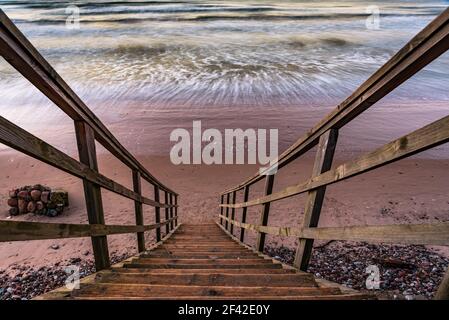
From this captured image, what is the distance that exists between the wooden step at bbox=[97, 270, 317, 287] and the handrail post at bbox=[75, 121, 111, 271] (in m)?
0.20

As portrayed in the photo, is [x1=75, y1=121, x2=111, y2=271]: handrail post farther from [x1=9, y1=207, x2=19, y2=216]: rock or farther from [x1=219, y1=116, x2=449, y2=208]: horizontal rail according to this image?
[x1=9, y1=207, x2=19, y2=216]: rock

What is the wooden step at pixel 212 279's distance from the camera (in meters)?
2.19

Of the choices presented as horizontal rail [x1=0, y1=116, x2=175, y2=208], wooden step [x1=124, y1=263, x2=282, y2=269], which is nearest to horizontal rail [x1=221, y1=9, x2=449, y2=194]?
wooden step [x1=124, y1=263, x2=282, y2=269]

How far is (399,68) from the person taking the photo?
140 centimetres

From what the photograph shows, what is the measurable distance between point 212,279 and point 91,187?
1.12 meters

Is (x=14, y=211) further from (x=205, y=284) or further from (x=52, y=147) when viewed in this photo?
(x=52, y=147)

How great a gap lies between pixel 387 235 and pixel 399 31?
1625 inches

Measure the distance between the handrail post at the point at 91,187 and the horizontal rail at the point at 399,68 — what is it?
1.66m

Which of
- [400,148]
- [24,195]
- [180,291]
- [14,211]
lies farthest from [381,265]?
[14,211]

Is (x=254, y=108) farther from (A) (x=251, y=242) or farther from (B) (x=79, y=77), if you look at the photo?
(B) (x=79, y=77)

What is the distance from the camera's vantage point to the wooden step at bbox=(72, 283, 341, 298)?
5.87 feet

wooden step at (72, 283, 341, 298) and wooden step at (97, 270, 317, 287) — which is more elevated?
wooden step at (72, 283, 341, 298)

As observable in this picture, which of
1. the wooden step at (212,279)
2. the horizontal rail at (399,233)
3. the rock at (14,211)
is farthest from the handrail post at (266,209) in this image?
the rock at (14,211)

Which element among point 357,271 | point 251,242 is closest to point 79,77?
point 251,242
